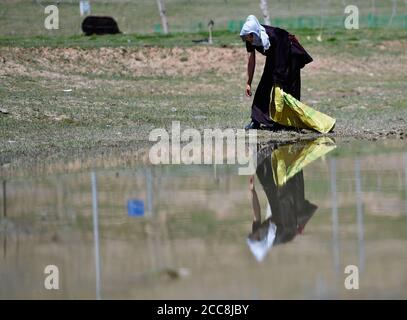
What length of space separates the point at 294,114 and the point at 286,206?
6044mm

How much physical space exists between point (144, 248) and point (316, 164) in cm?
487

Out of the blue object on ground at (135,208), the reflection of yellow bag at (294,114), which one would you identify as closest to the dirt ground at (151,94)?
the reflection of yellow bag at (294,114)

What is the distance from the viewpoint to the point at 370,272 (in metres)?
7.75

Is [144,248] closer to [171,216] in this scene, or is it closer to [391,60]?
[171,216]

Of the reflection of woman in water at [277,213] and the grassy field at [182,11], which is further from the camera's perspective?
the grassy field at [182,11]

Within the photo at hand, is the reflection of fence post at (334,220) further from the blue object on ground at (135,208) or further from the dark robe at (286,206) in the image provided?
the blue object on ground at (135,208)

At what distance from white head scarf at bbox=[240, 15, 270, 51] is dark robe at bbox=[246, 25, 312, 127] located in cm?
11

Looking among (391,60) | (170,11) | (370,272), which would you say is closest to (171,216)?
(370,272)

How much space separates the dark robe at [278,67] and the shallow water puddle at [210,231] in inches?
115

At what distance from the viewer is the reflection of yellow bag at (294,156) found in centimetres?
1255

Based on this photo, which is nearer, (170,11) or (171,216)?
(171,216)

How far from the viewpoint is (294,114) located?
1641 cm

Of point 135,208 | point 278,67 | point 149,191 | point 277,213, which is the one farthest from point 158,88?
point 277,213

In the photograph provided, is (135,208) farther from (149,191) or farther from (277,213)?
(277,213)
